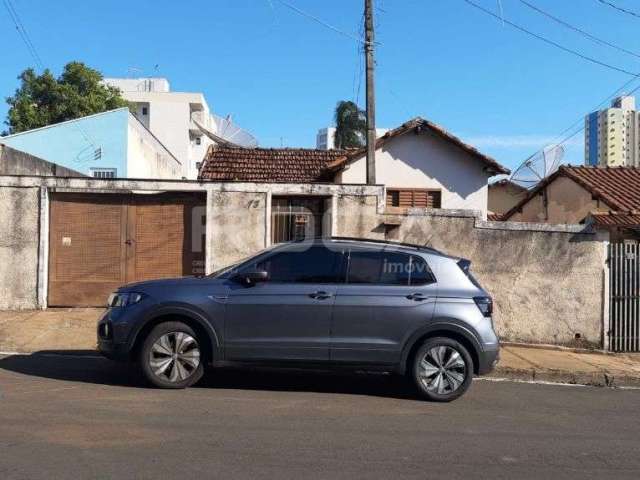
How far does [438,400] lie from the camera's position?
7.40 metres

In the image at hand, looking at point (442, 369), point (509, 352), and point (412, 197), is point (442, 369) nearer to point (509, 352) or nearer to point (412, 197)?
point (509, 352)

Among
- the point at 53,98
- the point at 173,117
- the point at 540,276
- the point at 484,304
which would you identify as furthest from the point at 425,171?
the point at 173,117

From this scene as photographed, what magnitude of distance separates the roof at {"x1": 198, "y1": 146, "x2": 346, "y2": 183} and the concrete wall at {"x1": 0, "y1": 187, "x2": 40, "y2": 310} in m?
8.12

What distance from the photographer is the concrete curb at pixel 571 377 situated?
930 centimetres

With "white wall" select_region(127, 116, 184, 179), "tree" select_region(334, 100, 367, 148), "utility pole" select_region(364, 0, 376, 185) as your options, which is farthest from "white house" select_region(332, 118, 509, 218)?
"tree" select_region(334, 100, 367, 148)

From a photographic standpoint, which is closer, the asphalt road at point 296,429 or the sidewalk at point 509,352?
the asphalt road at point 296,429

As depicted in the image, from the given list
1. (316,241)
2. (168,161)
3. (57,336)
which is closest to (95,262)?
(57,336)

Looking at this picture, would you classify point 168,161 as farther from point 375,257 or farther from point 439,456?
point 439,456

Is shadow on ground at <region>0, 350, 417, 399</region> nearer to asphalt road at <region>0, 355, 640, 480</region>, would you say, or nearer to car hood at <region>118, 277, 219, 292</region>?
asphalt road at <region>0, 355, 640, 480</region>

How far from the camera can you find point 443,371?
743 centimetres

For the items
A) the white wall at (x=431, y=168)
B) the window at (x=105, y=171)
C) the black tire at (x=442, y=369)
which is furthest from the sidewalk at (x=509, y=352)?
the window at (x=105, y=171)

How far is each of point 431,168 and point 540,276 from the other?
8.25m

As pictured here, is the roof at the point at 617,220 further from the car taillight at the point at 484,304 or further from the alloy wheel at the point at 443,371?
the alloy wheel at the point at 443,371

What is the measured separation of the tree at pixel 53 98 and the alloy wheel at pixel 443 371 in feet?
114
